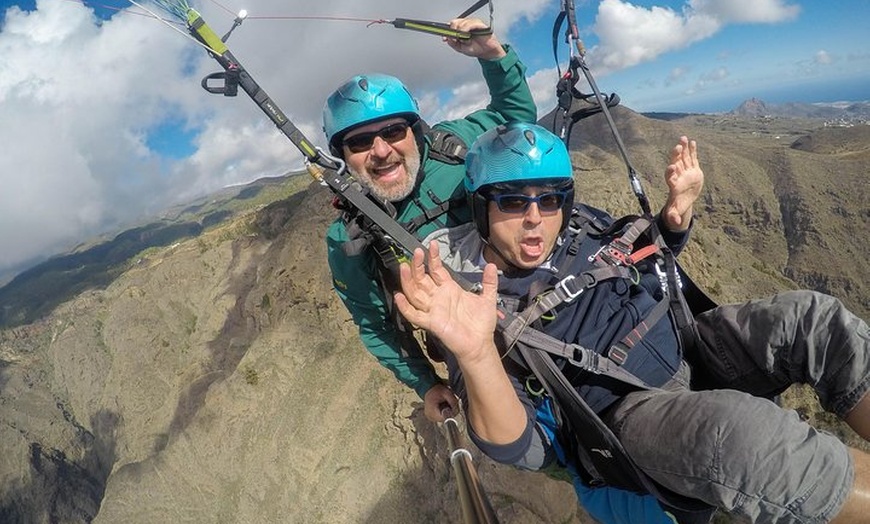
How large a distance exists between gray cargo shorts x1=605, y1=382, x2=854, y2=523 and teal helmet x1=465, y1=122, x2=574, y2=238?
205 centimetres

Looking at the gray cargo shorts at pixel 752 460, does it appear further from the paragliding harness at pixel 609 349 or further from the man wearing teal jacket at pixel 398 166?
the man wearing teal jacket at pixel 398 166

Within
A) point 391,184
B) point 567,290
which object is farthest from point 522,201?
point 391,184

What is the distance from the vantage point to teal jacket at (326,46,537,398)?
5.34 meters

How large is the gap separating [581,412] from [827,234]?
10171 centimetres

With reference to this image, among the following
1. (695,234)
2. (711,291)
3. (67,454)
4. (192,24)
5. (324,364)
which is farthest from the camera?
(67,454)

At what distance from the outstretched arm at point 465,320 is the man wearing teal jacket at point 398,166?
6.22ft

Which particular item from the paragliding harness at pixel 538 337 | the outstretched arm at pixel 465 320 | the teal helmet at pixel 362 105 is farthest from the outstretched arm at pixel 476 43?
the outstretched arm at pixel 465 320

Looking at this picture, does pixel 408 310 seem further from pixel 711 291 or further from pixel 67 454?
pixel 67 454

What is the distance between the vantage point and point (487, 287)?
2951 millimetres

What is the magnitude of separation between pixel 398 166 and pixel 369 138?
43 cm

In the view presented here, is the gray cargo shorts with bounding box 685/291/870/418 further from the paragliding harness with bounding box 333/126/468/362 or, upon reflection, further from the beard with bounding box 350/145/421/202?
the beard with bounding box 350/145/421/202

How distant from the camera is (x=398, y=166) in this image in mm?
5191

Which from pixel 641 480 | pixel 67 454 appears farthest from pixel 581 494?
→ pixel 67 454

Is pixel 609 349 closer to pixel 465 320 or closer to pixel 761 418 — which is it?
pixel 761 418
